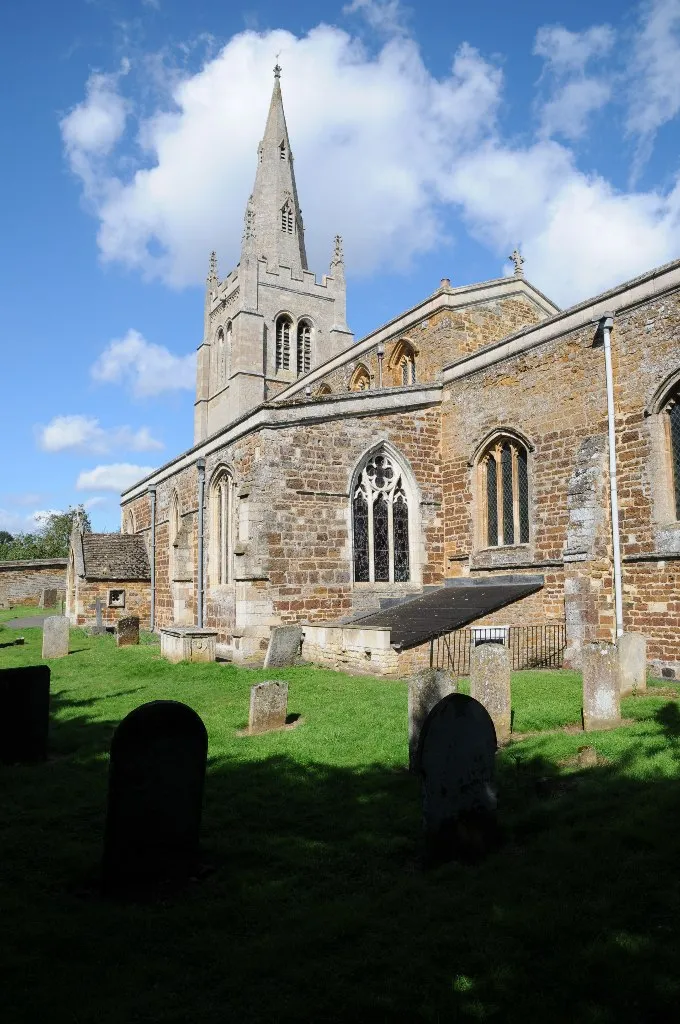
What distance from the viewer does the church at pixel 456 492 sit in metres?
13.0

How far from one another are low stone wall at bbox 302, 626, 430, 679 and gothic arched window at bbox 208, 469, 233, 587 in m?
4.93

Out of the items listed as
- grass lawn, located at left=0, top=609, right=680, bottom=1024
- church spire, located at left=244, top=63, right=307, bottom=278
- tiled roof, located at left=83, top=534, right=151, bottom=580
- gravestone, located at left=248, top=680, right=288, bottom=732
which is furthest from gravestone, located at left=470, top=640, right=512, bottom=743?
church spire, located at left=244, top=63, right=307, bottom=278

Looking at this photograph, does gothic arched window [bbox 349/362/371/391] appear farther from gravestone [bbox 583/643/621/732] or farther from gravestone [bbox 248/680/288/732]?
gravestone [bbox 583/643/621/732]

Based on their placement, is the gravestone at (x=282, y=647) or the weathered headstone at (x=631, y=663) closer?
the weathered headstone at (x=631, y=663)

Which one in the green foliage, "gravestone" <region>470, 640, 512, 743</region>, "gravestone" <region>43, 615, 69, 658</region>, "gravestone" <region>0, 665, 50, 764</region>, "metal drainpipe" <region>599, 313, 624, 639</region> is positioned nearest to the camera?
"gravestone" <region>0, 665, 50, 764</region>

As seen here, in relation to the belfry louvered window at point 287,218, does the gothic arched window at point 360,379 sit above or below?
below

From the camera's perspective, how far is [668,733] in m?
7.45

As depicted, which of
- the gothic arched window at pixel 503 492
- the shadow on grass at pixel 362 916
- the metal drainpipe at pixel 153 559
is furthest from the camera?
the metal drainpipe at pixel 153 559

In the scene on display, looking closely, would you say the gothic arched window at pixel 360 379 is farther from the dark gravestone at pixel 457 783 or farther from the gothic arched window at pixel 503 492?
the dark gravestone at pixel 457 783

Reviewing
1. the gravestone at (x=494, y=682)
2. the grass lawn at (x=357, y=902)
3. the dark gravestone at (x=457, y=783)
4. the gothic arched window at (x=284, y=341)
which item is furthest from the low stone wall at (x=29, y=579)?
the dark gravestone at (x=457, y=783)

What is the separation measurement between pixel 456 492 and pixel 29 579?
25463 mm

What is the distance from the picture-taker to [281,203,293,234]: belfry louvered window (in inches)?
1738

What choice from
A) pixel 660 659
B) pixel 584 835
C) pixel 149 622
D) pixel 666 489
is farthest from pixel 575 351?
pixel 149 622

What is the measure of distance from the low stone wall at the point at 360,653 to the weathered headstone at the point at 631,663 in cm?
358
